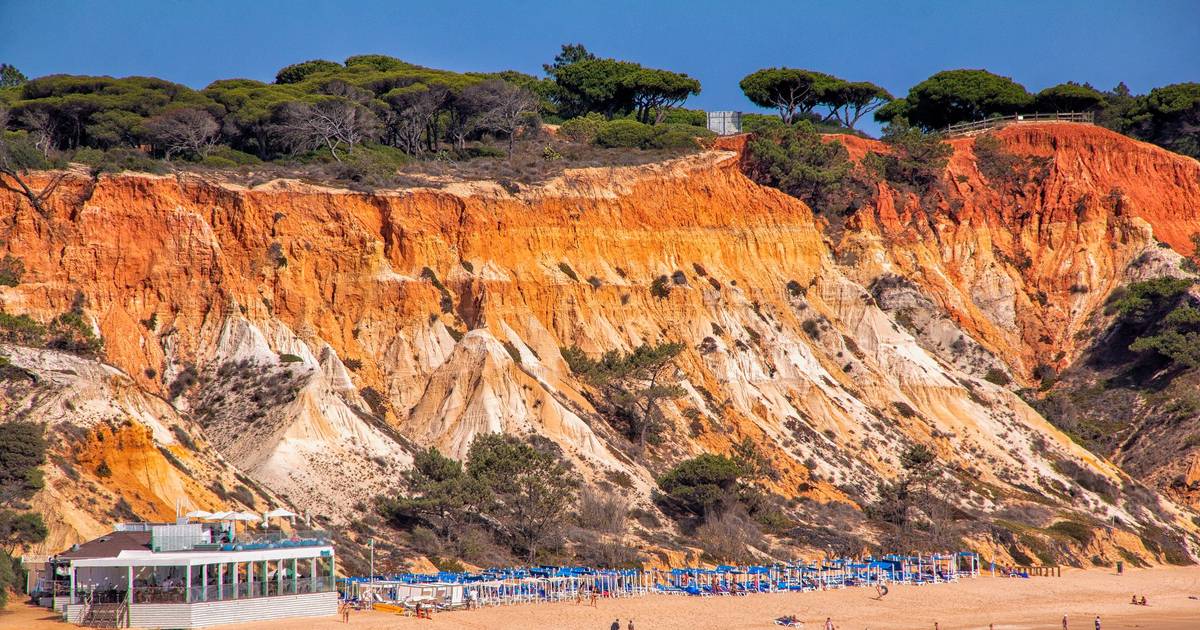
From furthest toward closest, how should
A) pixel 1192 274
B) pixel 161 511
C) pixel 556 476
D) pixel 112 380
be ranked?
pixel 1192 274 → pixel 556 476 → pixel 112 380 → pixel 161 511

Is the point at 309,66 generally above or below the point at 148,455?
above

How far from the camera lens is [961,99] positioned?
331 feet

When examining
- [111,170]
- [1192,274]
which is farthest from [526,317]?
[1192,274]

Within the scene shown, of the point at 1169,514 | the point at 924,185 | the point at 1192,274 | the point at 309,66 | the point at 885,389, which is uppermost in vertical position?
the point at 309,66

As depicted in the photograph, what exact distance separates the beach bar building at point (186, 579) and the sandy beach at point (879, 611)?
71 cm

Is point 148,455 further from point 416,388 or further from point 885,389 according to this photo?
point 885,389

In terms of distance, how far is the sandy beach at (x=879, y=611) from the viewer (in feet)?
144

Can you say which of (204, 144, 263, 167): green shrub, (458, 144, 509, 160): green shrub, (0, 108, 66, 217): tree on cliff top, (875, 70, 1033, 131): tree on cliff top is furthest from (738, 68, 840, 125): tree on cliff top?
(0, 108, 66, 217): tree on cliff top

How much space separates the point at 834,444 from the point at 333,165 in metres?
25.4

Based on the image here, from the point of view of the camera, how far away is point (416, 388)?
6475cm

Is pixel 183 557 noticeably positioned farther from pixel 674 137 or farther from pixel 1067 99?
pixel 1067 99

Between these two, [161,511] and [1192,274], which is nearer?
[161,511]

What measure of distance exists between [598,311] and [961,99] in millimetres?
38815

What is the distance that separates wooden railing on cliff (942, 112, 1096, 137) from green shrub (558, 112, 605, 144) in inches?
874
